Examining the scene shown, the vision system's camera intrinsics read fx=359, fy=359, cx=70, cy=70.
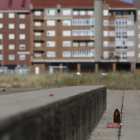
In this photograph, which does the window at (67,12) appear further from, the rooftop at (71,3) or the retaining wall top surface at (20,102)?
the retaining wall top surface at (20,102)

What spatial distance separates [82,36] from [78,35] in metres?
0.98

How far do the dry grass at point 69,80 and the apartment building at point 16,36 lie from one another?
4436cm

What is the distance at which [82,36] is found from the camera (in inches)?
3332

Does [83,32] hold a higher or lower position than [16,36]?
higher

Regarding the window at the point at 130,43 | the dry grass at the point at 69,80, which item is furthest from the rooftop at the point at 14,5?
the dry grass at the point at 69,80

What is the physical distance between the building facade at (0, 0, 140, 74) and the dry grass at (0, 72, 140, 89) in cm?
4053

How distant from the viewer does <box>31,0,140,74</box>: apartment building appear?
8444 centimetres

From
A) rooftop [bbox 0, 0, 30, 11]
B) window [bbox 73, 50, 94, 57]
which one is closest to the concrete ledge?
window [bbox 73, 50, 94, 57]

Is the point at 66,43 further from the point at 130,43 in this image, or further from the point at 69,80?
the point at 69,80

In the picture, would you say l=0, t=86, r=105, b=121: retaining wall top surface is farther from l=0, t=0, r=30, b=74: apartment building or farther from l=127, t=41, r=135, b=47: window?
l=0, t=0, r=30, b=74: apartment building

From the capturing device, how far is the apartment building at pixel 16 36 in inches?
3460

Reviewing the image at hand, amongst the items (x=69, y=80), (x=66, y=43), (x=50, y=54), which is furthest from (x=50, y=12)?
(x=69, y=80)

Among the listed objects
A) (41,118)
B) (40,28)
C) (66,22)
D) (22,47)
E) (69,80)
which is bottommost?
(69,80)

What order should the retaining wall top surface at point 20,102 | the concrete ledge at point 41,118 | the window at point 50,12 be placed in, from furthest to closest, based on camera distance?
the window at point 50,12
the retaining wall top surface at point 20,102
the concrete ledge at point 41,118
